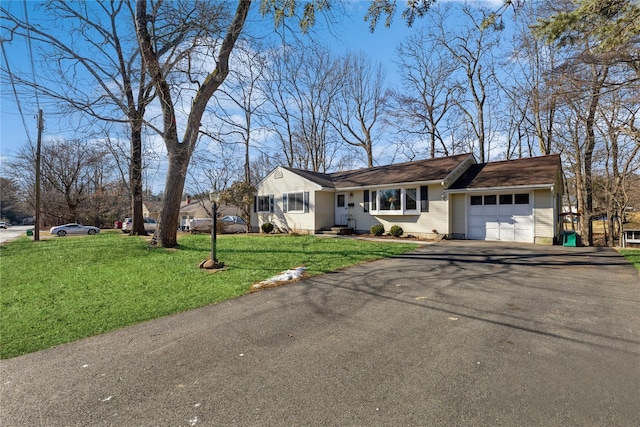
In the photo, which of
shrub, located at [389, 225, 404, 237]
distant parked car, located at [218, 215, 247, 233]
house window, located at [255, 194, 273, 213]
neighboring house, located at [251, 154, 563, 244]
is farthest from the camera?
distant parked car, located at [218, 215, 247, 233]

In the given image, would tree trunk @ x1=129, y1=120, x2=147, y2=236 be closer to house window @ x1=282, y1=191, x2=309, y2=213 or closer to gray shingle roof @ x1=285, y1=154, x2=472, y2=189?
house window @ x1=282, y1=191, x2=309, y2=213

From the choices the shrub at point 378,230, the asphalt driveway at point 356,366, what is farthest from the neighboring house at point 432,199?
the asphalt driveway at point 356,366

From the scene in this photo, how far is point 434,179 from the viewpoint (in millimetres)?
15148

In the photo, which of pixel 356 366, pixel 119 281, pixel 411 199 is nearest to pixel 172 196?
pixel 119 281

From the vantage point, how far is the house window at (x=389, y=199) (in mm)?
16562

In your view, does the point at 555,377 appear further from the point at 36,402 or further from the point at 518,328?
the point at 36,402

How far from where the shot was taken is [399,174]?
17.6 m

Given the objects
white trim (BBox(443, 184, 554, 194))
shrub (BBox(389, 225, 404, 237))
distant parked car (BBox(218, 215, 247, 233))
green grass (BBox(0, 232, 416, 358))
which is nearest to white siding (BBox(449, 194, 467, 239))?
white trim (BBox(443, 184, 554, 194))

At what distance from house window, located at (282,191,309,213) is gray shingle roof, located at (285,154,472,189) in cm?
109

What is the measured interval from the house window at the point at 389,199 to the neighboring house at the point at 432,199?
1.9 inches

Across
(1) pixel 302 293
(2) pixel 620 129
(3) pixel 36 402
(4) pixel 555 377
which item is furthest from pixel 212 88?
(2) pixel 620 129

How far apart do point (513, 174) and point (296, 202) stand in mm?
11184

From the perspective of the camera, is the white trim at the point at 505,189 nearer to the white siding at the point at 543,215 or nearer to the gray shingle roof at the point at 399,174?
the white siding at the point at 543,215

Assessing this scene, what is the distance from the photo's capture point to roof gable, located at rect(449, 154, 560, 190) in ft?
43.5
